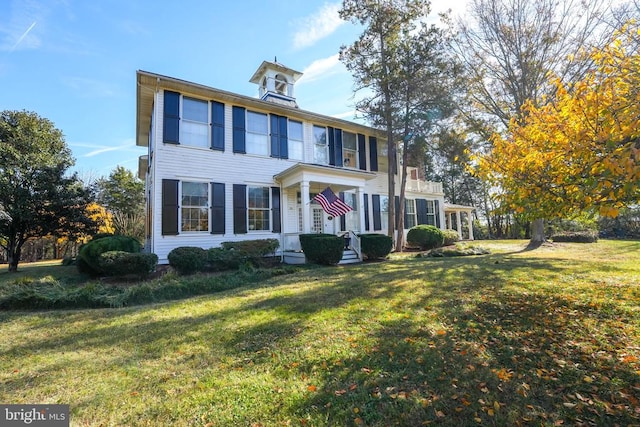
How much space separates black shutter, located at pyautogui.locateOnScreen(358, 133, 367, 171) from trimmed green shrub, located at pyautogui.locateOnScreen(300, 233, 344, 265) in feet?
19.1

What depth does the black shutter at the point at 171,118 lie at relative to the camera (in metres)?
10.6

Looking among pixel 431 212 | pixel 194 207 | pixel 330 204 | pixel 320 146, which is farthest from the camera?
pixel 431 212

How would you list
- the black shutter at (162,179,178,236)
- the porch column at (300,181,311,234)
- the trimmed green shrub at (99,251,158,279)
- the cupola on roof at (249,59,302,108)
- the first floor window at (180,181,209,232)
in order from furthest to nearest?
1. the cupola on roof at (249,59,302,108)
2. the porch column at (300,181,311,234)
3. the first floor window at (180,181,209,232)
4. the black shutter at (162,179,178,236)
5. the trimmed green shrub at (99,251,158,279)

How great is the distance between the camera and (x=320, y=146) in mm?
14211

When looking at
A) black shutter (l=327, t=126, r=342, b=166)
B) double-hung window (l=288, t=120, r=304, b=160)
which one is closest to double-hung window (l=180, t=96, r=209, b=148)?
double-hung window (l=288, t=120, r=304, b=160)

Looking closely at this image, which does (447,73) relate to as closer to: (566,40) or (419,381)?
(566,40)

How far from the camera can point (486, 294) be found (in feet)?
17.8

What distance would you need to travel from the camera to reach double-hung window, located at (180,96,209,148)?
36.2 feet

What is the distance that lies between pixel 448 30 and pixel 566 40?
16.8 feet

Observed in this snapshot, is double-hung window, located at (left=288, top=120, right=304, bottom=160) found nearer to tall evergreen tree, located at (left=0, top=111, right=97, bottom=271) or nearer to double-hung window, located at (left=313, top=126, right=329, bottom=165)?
double-hung window, located at (left=313, top=126, right=329, bottom=165)

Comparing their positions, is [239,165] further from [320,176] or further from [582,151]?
[582,151]

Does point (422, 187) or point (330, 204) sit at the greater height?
point (422, 187)

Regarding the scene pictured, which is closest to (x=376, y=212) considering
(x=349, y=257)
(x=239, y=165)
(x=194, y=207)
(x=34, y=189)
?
(x=349, y=257)

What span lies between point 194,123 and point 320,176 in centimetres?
506
